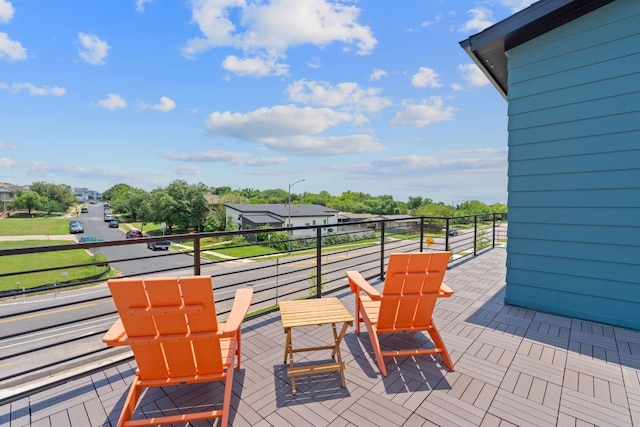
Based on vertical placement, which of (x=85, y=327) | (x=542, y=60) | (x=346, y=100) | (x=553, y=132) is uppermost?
(x=346, y=100)

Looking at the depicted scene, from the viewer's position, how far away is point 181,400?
2.04 meters

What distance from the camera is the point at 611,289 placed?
3.32m

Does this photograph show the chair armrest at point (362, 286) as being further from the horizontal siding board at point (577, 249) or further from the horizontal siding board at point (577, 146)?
the horizontal siding board at point (577, 146)

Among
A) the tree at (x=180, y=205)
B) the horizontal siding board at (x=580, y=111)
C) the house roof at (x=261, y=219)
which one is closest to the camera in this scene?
the horizontal siding board at (x=580, y=111)

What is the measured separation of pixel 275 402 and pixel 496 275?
4946 millimetres

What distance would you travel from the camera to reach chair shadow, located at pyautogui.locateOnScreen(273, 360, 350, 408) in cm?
205

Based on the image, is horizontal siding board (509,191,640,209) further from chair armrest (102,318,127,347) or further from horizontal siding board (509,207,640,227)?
chair armrest (102,318,127,347)

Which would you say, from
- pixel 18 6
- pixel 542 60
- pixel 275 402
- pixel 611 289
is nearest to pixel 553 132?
pixel 542 60

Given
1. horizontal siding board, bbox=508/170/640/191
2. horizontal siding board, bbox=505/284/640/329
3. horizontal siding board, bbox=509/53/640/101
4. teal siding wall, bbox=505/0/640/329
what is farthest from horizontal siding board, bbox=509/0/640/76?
horizontal siding board, bbox=505/284/640/329

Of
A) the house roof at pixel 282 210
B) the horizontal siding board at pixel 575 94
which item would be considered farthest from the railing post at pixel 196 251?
the house roof at pixel 282 210

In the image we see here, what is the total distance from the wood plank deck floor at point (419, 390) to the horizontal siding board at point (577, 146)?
2.04 m

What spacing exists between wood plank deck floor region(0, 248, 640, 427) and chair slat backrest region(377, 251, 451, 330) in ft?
1.24

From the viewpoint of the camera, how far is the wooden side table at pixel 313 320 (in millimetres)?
2170

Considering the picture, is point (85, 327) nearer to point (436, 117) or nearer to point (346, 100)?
point (346, 100)
